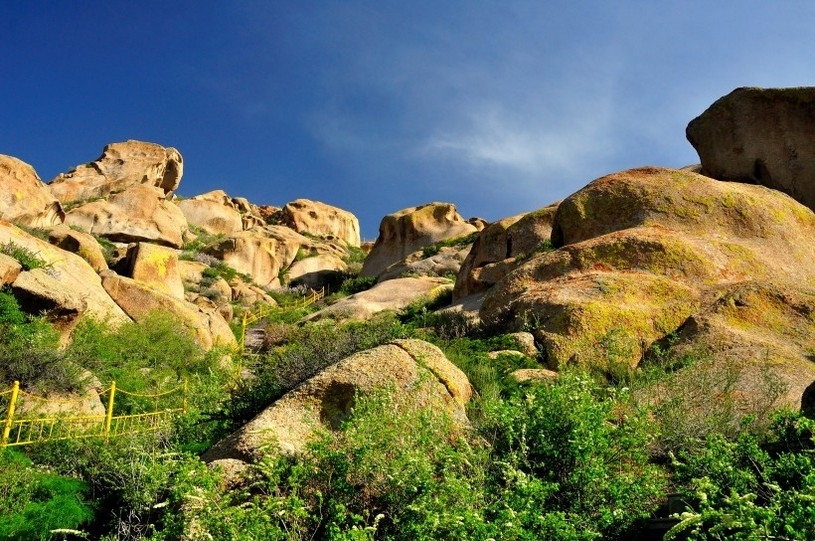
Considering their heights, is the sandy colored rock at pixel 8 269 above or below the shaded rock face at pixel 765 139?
below

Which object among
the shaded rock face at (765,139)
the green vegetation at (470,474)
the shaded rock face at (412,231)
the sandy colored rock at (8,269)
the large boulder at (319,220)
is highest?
the large boulder at (319,220)

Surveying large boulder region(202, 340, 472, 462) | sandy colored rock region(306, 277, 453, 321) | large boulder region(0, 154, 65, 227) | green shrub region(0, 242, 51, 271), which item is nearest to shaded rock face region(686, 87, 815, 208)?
sandy colored rock region(306, 277, 453, 321)

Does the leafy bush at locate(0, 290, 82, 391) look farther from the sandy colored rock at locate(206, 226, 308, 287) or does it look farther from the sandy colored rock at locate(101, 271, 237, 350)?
the sandy colored rock at locate(206, 226, 308, 287)

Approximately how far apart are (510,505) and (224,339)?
19.2 meters

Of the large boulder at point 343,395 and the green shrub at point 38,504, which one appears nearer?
the green shrub at point 38,504

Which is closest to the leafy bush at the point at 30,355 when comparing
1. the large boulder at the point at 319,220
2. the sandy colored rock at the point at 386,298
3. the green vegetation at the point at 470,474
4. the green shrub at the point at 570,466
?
the green vegetation at the point at 470,474

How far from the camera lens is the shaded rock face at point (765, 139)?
59.5 ft

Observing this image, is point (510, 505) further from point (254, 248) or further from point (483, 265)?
point (254, 248)

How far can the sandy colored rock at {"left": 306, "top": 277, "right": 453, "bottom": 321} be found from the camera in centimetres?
2338

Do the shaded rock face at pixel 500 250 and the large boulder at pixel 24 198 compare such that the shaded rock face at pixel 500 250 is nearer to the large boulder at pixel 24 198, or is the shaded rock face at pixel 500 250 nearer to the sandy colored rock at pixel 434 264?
the sandy colored rock at pixel 434 264

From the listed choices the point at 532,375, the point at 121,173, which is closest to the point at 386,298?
the point at 532,375

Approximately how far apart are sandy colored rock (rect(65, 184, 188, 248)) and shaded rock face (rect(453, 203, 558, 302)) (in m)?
23.8

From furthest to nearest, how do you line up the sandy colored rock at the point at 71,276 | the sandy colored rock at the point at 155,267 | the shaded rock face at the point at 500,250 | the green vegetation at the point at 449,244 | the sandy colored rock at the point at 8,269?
1. the green vegetation at the point at 449,244
2. the sandy colored rock at the point at 155,267
3. the sandy colored rock at the point at 71,276
4. the shaded rock face at the point at 500,250
5. the sandy colored rock at the point at 8,269

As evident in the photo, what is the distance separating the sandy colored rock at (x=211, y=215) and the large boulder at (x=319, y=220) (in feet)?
29.2
